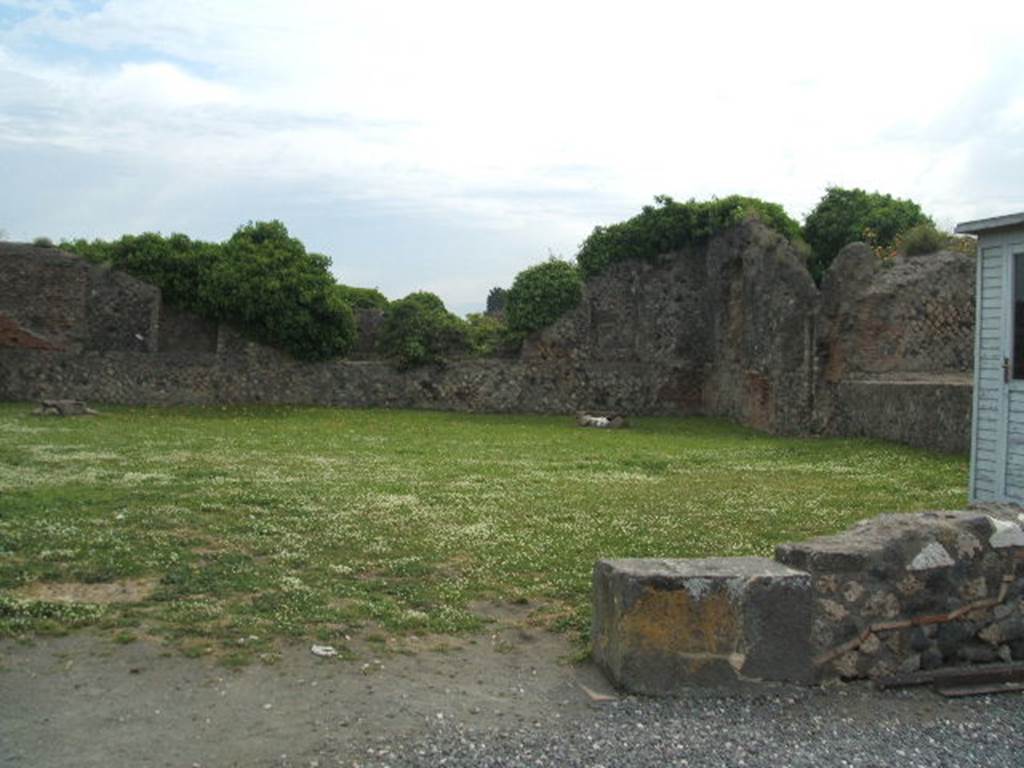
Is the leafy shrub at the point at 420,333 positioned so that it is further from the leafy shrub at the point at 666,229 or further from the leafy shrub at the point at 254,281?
the leafy shrub at the point at 666,229

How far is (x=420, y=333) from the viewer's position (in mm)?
26453

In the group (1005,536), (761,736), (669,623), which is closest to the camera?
(761,736)

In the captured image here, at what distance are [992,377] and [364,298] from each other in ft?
76.5

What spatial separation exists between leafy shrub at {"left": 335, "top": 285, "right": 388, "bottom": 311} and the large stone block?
26.1 m

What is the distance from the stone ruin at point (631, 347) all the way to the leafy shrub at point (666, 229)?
323 millimetres

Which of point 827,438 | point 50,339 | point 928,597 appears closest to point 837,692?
point 928,597

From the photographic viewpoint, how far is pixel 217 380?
25.4 meters

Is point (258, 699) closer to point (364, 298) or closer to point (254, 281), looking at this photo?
point (254, 281)

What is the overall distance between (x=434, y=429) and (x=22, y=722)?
1625cm

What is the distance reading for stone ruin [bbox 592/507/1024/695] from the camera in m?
5.31

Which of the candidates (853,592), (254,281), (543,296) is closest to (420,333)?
(543,296)

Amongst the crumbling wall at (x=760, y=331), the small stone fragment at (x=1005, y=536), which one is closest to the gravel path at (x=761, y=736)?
the small stone fragment at (x=1005, y=536)

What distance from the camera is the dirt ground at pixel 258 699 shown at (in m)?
4.41

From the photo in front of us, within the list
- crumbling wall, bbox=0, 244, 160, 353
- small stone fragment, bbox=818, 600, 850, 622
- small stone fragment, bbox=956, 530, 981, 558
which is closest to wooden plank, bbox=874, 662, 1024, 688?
small stone fragment, bbox=818, 600, 850, 622
